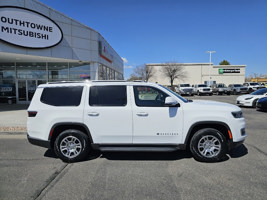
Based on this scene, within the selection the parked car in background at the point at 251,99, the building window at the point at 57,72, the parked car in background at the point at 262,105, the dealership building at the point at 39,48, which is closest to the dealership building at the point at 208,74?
the dealership building at the point at 39,48

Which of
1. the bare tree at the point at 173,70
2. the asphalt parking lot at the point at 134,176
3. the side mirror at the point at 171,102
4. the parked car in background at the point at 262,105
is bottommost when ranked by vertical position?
the asphalt parking lot at the point at 134,176

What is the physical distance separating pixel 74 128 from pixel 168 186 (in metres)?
2.45

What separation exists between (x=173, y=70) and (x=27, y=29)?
37846mm

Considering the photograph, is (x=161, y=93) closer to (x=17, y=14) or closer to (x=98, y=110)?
(x=98, y=110)

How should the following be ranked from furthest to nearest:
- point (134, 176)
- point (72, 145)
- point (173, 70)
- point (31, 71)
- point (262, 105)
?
1. point (173, 70)
2. point (31, 71)
3. point (262, 105)
4. point (72, 145)
5. point (134, 176)

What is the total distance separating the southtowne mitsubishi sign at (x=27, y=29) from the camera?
9.65 m

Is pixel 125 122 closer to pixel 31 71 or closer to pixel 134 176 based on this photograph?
pixel 134 176

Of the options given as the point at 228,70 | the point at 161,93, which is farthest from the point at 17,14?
the point at 228,70

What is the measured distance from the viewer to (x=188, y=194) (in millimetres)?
2592

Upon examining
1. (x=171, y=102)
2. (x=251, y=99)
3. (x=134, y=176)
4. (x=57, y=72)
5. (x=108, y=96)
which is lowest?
(x=134, y=176)

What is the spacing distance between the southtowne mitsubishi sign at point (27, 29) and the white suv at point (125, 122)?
877 centimetres

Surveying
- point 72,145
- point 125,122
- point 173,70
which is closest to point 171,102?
point 125,122

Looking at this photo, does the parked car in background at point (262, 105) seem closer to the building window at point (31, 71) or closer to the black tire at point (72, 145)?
the black tire at point (72, 145)

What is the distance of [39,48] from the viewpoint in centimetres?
1106
